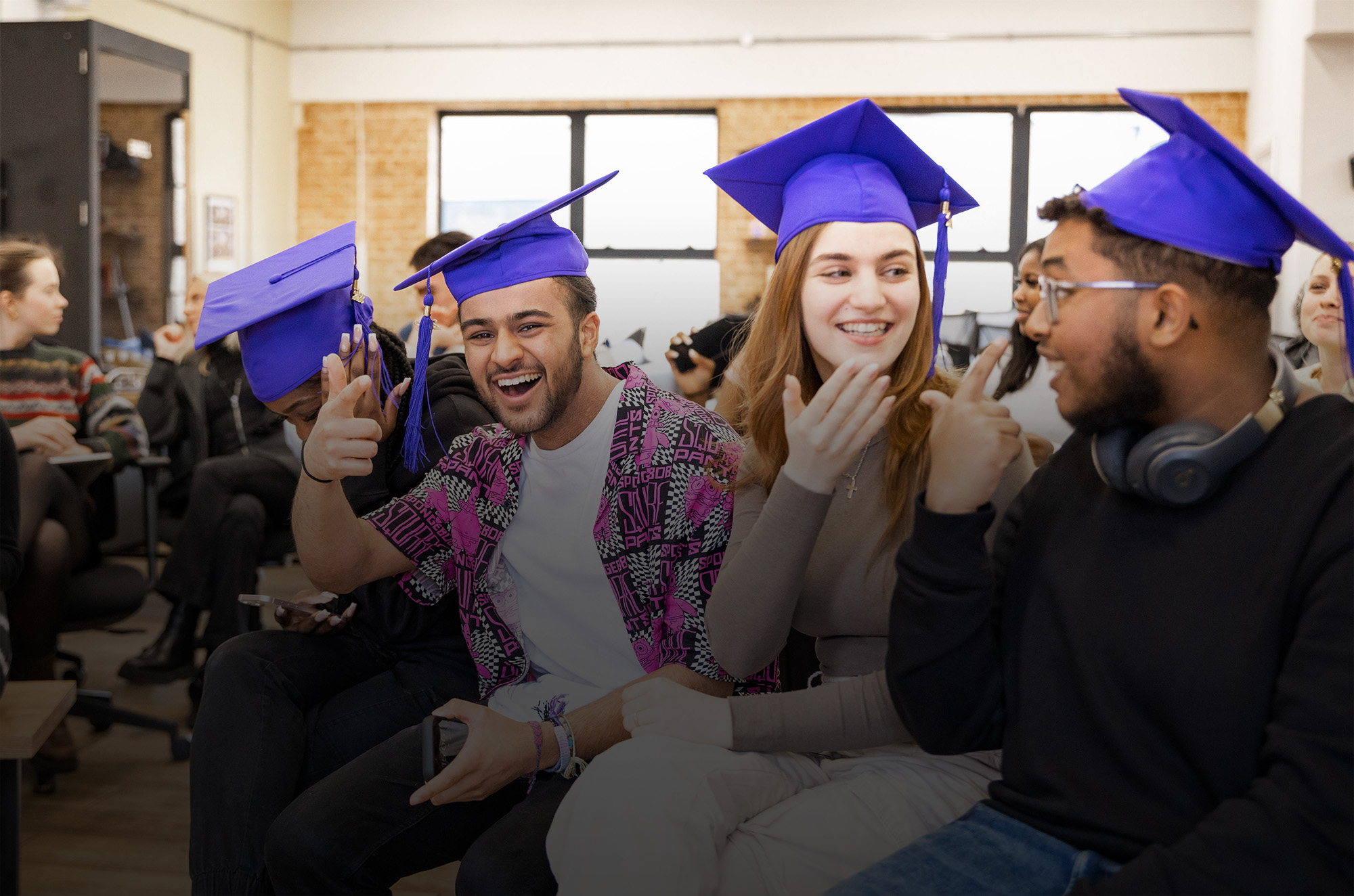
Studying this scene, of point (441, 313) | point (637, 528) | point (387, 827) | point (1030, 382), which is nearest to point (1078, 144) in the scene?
point (441, 313)

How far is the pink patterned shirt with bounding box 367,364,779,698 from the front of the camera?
151 cm

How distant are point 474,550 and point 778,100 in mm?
7378

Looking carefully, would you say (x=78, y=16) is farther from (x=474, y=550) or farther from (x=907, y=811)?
(x=907, y=811)

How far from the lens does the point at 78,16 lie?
6.05 m

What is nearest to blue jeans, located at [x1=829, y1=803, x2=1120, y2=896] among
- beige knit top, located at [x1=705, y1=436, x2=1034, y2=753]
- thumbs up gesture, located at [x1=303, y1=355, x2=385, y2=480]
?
beige knit top, located at [x1=705, y1=436, x2=1034, y2=753]

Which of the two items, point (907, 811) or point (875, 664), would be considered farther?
point (875, 664)

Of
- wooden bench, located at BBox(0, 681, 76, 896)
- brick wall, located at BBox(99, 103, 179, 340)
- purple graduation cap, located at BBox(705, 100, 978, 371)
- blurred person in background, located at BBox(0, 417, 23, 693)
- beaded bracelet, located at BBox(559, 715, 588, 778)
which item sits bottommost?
wooden bench, located at BBox(0, 681, 76, 896)

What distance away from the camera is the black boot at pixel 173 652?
3588mm

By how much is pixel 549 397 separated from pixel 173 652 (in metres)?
2.69

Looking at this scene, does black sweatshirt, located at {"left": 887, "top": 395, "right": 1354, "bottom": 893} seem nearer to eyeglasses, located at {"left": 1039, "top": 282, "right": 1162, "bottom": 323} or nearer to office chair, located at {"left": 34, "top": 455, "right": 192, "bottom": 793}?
eyeglasses, located at {"left": 1039, "top": 282, "right": 1162, "bottom": 323}

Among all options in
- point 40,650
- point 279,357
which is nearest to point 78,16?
point 40,650

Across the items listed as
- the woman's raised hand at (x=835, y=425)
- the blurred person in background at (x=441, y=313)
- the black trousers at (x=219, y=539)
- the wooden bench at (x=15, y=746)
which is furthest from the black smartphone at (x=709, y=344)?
the woman's raised hand at (x=835, y=425)

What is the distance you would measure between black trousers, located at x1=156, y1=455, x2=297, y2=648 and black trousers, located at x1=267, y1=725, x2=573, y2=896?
212 centimetres

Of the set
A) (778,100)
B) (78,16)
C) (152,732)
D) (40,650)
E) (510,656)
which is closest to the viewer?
(510,656)
